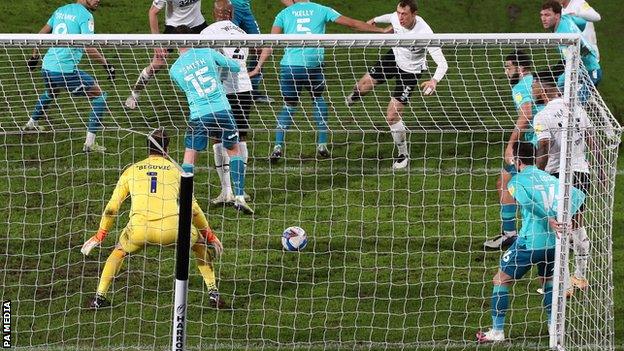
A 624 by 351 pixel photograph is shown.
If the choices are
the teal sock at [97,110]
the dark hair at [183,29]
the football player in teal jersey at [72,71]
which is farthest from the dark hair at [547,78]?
the dark hair at [183,29]

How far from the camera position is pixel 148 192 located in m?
11.8

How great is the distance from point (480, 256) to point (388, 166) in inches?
102

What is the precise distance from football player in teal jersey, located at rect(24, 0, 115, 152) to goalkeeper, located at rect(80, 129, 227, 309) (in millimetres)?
2165

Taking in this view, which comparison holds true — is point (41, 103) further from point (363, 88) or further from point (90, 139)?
point (363, 88)

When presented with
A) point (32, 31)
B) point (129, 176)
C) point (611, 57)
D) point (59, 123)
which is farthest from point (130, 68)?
point (611, 57)

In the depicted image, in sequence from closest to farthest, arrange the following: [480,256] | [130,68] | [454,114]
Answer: [480,256] < [454,114] < [130,68]

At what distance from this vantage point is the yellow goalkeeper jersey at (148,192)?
1171 cm

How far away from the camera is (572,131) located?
433 inches

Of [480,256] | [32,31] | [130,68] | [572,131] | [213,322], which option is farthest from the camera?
[32,31]

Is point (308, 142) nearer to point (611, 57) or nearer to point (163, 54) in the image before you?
point (163, 54)

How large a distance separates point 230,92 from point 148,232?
3165mm

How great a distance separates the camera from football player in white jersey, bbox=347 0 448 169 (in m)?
15.1

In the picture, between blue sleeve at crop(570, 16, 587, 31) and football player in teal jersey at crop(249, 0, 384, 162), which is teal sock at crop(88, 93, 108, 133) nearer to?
football player in teal jersey at crop(249, 0, 384, 162)

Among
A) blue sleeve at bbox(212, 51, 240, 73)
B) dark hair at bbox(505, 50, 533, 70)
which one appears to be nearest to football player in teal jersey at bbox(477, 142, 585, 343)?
dark hair at bbox(505, 50, 533, 70)
